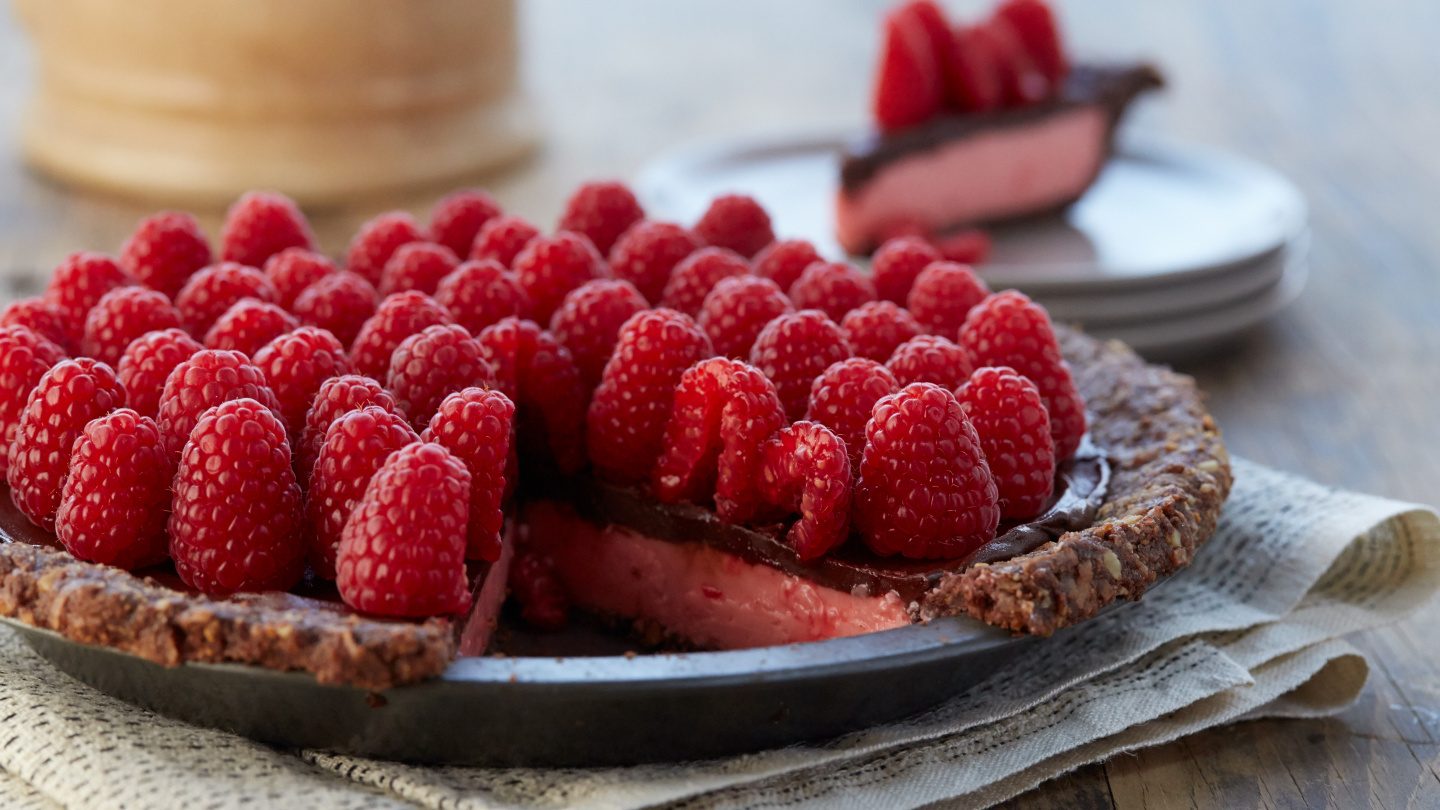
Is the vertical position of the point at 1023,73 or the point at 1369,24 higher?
the point at 1023,73

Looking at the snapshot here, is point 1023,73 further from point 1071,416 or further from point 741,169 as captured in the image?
point 1071,416

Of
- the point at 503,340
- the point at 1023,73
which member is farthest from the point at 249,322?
the point at 1023,73

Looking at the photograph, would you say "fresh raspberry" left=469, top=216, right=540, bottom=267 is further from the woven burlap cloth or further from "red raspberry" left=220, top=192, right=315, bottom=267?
the woven burlap cloth

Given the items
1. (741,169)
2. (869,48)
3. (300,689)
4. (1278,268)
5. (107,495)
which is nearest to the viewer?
(300,689)

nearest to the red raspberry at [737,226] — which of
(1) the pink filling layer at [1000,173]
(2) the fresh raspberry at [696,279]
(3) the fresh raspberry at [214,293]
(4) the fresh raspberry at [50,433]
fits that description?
(2) the fresh raspberry at [696,279]

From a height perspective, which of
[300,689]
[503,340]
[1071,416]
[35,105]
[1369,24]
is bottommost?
[1369,24]

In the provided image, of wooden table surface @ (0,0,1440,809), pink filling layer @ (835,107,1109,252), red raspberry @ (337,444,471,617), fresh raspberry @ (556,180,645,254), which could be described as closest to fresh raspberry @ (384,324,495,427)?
red raspberry @ (337,444,471,617)

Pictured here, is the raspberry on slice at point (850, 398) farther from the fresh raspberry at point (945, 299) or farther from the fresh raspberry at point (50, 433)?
the fresh raspberry at point (50, 433)
